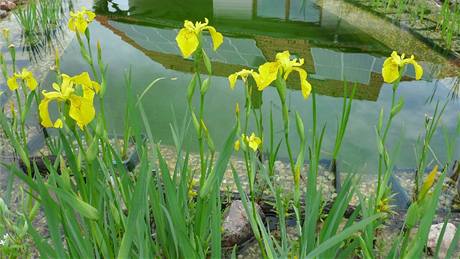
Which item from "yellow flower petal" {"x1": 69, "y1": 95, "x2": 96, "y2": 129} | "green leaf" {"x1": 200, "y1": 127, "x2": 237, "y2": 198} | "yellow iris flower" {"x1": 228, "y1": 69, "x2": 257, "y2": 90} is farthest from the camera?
"yellow iris flower" {"x1": 228, "y1": 69, "x2": 257, "y2": 90}

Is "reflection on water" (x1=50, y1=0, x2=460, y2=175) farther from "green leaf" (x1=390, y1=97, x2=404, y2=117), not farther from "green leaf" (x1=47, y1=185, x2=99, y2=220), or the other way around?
"green leaf" (x1=47, y1=185, x2=99, y2=220)

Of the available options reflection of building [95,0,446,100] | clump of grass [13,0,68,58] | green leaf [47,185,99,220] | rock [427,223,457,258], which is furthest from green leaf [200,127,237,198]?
clump of grass [13,0,68,58]

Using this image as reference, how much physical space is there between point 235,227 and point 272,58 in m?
2.22

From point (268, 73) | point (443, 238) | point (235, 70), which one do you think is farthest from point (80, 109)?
point (235, 70)

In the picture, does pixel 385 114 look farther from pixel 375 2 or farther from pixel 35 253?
pixel 375 2

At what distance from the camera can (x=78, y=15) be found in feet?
4.68

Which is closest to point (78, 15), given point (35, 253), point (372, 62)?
point (35, 253)

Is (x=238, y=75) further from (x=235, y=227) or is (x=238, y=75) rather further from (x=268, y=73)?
(x=235, y=227)

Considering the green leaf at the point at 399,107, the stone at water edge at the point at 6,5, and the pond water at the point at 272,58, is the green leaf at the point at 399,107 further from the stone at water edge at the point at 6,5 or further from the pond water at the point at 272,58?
the stone at water edge at the point at 6,5

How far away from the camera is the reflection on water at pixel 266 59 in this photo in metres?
2.74

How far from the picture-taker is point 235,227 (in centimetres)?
175

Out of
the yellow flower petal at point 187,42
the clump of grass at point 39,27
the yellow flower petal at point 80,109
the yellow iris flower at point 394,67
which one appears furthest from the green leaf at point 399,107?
the clump of grass at point 39,27

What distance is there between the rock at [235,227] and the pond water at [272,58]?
0.63 metres

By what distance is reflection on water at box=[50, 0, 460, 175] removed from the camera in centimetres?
274
